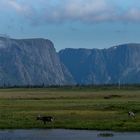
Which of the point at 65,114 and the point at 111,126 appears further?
the point at 65,114

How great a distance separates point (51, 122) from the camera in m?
55.0

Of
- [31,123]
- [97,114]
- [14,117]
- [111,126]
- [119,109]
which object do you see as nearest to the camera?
[111,126]

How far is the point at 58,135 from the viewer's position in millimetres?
44594

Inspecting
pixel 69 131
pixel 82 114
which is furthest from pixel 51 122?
pixel 82 114

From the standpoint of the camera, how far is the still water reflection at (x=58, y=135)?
1666 inches

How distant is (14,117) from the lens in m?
60.8

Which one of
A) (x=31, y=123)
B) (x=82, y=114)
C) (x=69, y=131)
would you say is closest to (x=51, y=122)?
(x=31, y=123)

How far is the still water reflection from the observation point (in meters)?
42.3

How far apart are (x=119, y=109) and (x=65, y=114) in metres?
12.9

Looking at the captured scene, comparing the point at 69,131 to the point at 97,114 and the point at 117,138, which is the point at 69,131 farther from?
the point at 97,114

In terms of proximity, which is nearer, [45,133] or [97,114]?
[45,133]

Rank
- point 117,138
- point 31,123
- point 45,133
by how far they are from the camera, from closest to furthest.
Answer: point 117,138
point 45,133
point 31,123

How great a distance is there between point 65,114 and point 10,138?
24.0 metres

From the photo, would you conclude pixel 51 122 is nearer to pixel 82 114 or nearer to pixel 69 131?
pixel 69 131
